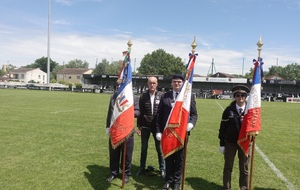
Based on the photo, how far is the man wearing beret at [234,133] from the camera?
488cm

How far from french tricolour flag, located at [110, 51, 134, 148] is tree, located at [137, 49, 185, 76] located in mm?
81513

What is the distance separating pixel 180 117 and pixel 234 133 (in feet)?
3.51

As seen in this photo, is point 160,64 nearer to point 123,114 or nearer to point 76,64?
point 76,64

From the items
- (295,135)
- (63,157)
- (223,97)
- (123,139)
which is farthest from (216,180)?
(223,97)

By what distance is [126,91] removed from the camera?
5.31m

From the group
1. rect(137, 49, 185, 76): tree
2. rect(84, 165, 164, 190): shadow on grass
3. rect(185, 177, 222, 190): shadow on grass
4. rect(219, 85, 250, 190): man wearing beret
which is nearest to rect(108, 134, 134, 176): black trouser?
rect(84, 165, 164, 190): shadow on grass

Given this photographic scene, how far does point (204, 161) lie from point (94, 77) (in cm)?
5406

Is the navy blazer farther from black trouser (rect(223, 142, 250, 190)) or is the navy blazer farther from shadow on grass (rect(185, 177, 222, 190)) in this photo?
shadow on grass (rect(185, 177, 222, 190))

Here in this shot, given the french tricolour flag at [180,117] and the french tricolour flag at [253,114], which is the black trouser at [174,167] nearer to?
the french tricolour flag at [180,117]

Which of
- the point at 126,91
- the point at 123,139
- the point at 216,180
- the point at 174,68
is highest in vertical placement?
the point at 174,68

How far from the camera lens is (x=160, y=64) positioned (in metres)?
94.3

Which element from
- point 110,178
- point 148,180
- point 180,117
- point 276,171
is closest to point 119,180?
point 110,178

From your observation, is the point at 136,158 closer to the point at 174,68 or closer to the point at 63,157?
the point at 63,157

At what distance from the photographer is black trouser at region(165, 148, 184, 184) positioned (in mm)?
5027
